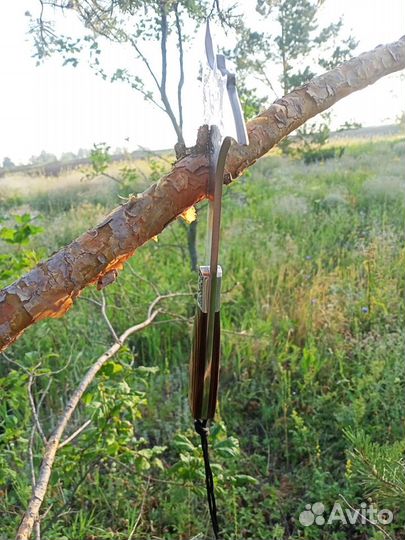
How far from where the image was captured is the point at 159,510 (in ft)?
5.06

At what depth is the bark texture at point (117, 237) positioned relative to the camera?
587 millimetres

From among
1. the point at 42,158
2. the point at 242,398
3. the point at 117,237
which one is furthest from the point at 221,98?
the point at 42,158

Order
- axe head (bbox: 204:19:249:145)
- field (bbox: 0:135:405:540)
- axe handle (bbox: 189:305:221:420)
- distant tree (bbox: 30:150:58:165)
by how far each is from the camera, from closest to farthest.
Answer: axe head (bbox: 204:19:249:145) → axe handle (bbox: 189:305:221:420) → field (bbox: 0:135:405:540) → distant tree (bbox: 30:150:58:165)

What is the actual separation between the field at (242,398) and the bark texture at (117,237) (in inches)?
22.3

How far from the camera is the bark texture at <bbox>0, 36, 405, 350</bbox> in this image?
1.93ft

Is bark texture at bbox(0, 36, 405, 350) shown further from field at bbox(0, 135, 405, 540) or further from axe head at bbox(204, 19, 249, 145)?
field at bbox(0, 135, 405, 540)

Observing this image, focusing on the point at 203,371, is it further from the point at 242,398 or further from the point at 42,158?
the point at 42,158

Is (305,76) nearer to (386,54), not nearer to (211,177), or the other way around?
(386,54)

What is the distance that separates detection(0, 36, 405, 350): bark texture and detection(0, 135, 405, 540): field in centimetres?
57

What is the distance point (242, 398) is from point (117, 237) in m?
1.50

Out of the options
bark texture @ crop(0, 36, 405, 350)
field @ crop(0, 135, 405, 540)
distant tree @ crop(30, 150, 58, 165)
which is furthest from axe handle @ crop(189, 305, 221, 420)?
distant tree @ crop(30, 150, 58, 165)

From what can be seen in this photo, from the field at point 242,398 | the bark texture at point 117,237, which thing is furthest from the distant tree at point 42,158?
the bark texture at point 117,237

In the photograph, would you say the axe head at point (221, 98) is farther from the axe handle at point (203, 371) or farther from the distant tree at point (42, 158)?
the distant tree at point (42, 158)

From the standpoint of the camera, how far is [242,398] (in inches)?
78.7
